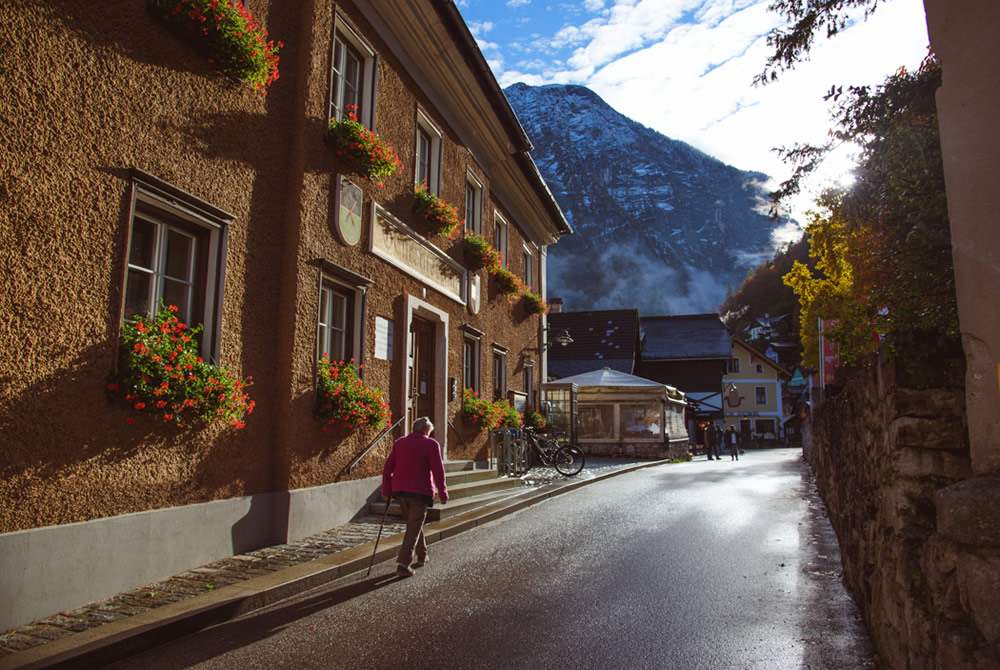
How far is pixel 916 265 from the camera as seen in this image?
3.37 metres

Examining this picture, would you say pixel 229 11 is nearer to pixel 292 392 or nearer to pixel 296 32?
pixel 296 32

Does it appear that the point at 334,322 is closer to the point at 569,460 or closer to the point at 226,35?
the point at 226,35

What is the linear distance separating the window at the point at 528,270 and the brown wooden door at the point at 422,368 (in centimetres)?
781

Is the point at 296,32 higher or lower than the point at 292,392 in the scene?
higher

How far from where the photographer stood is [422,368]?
1161cm

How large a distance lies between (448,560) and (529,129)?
198 metres

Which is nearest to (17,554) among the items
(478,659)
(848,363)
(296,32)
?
(478,659)

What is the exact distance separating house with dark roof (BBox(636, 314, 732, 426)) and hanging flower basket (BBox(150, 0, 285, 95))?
43137mm

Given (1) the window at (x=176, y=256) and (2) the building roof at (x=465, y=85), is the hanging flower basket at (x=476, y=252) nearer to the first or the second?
(2) the building roof at (x=465, y=85)

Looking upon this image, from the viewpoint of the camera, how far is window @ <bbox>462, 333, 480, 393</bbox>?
1366cm

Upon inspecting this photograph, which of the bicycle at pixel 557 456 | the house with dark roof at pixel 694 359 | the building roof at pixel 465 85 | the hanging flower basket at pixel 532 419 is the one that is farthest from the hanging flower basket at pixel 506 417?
the house with dark roof at pixel 694 359

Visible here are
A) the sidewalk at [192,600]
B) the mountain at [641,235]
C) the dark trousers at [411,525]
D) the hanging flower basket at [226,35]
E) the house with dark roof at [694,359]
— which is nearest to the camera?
the sidewalk at [192,600]

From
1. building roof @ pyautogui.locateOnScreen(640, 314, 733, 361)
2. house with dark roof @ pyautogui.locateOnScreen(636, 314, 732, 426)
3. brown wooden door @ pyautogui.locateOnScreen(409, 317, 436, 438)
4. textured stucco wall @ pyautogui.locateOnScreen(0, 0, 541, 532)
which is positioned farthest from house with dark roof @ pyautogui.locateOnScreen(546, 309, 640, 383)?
textured stucco wall @ pyautogui.locateOnScreen(0, 0, 541, 532)

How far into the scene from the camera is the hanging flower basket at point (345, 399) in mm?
8164
